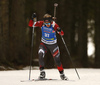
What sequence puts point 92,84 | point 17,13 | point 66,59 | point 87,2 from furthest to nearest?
point 87,2 < point 17,13 < point 66,59 < point 92,84

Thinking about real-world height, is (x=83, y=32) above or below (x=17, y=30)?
below

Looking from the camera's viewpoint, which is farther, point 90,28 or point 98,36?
point 90,28

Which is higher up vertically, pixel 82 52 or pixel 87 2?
pixel 87 2

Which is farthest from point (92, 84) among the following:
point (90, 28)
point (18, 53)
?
point (90, 28)

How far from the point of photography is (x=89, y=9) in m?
23.9

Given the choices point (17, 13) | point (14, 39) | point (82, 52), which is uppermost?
point (17, 13)

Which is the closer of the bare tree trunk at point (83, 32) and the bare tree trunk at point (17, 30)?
the bare tree trunk at point (17, 30)

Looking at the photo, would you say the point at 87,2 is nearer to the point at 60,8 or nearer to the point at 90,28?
the point at 90,28

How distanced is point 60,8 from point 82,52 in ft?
28.4

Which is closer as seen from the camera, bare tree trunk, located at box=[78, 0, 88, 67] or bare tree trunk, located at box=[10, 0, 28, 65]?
bare tree trunk, located at box=[10, 0, 28, 65]

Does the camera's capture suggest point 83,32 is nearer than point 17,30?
No

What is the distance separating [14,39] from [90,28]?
11.9m

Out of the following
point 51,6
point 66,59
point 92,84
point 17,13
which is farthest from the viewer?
point 17,13

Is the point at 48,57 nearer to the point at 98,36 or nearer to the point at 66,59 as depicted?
the point at 66,59
